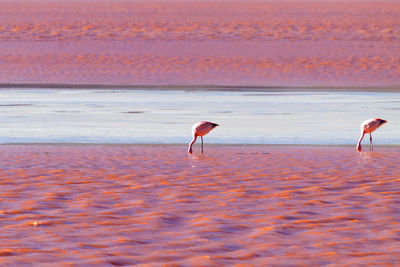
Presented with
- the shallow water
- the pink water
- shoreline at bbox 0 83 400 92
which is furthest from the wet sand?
the pink water

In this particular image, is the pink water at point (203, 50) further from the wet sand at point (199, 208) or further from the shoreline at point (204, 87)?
the wet sand at point (199, 208)

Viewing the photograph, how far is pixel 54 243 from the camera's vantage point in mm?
5434

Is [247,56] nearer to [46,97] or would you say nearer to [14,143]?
[46,97]

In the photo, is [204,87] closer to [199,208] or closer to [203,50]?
[203,50]

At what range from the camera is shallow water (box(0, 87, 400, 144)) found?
12.3 metres

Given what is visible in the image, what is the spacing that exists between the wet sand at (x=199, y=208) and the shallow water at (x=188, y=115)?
2071 millimetres

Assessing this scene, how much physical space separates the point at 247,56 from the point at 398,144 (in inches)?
641

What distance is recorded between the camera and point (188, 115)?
15.3 m

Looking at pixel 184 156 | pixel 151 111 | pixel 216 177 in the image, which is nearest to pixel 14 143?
pixel 184 156

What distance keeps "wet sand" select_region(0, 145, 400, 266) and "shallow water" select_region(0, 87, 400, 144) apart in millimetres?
2071

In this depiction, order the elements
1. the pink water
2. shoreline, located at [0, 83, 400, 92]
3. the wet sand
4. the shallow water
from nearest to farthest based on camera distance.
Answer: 1. the wet sand
2. the shallow water
3. shoreline, located at [0, 83, 400, 92]
4. the pink water

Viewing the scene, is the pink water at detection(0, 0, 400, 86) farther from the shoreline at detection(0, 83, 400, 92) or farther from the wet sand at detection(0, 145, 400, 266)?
the wet sand at detection(0, 145, 400, 266)

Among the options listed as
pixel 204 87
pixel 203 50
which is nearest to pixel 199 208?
pixel 204 87

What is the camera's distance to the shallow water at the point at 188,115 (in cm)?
1234
